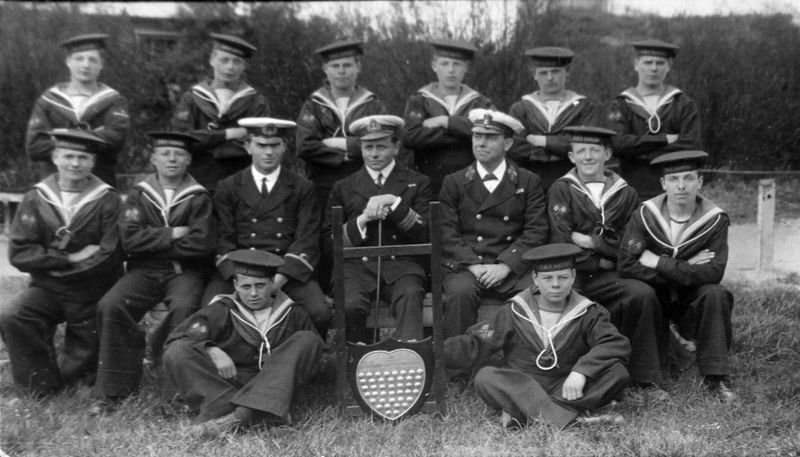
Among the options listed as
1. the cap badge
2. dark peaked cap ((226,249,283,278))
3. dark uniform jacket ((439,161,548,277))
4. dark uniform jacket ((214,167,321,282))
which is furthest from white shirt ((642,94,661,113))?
dark peaked cap ((226,249,283,278))

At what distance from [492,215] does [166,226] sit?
1.96m

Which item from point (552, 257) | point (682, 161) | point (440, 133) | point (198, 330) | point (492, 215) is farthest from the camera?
point (440, 133)

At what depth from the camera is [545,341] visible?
4.66m

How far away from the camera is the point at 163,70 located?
941 centimetres

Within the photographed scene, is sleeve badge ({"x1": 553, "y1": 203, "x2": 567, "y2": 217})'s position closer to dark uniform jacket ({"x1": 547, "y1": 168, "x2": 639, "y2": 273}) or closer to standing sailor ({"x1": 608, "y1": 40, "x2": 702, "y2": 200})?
dark uniform jacket ({"x1": 547, "y1": 168, "x2": 639, "y2": 273})

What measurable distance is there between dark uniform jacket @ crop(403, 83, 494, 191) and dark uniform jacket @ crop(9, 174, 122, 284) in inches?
78.3

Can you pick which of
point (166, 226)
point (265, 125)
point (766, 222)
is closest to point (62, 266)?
point (166, 226)

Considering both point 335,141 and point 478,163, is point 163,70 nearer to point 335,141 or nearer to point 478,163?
point 335,141

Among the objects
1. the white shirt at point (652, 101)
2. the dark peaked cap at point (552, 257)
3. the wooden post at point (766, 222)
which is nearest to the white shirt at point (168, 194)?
the dark peaked cap at point (552, 257)

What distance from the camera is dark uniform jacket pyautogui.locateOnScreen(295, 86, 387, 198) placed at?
5.89 meters

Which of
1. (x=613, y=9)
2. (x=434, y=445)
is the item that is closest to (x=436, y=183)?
(x=434, y=445)

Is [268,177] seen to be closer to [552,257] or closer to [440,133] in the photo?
[440,133]

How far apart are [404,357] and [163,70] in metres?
5.96

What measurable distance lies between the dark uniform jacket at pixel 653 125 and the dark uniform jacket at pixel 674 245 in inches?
Result: 34.5
